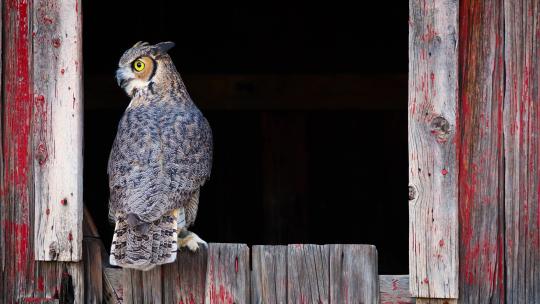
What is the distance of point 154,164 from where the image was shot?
145 inches

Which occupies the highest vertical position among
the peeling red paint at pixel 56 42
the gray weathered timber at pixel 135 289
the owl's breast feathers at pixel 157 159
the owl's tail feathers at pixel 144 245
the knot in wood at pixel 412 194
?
the peeling red paint at pixel 56 42

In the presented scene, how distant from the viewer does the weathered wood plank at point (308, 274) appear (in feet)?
11.8

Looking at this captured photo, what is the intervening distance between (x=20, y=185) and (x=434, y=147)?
1.73m

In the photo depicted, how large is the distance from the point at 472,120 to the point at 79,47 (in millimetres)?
1635

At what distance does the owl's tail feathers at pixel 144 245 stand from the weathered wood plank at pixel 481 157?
3.82 ft

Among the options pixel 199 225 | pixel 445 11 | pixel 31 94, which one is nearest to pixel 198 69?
pixel 199 225

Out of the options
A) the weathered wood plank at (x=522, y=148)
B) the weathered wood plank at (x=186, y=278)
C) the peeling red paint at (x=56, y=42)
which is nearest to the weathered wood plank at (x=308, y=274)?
the weathered wood plank at (x=186, y=278)

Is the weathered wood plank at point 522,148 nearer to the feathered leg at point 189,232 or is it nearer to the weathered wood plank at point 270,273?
the weathered wood plank at point 270,273

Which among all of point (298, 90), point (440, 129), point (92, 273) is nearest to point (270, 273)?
point (92, 273)

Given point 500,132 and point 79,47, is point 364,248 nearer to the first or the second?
point 500,132

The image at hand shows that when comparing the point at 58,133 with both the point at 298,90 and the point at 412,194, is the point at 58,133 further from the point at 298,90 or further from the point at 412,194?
the point at 298,90

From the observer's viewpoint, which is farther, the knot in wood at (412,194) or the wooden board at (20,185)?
the wooden board at (20,185)

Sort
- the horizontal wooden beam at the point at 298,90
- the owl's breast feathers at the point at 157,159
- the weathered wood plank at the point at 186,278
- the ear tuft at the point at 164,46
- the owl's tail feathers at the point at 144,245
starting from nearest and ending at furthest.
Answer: the owl's tail feathers at the point at 144,245, the owl's breast feathers at the point at 157,159, the weathered wood plank at the point at 186,278, the ear tuft at the point at 164,46, the horizontal wooden beam at the point at 298,90

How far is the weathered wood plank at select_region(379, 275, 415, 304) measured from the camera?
3574mm
